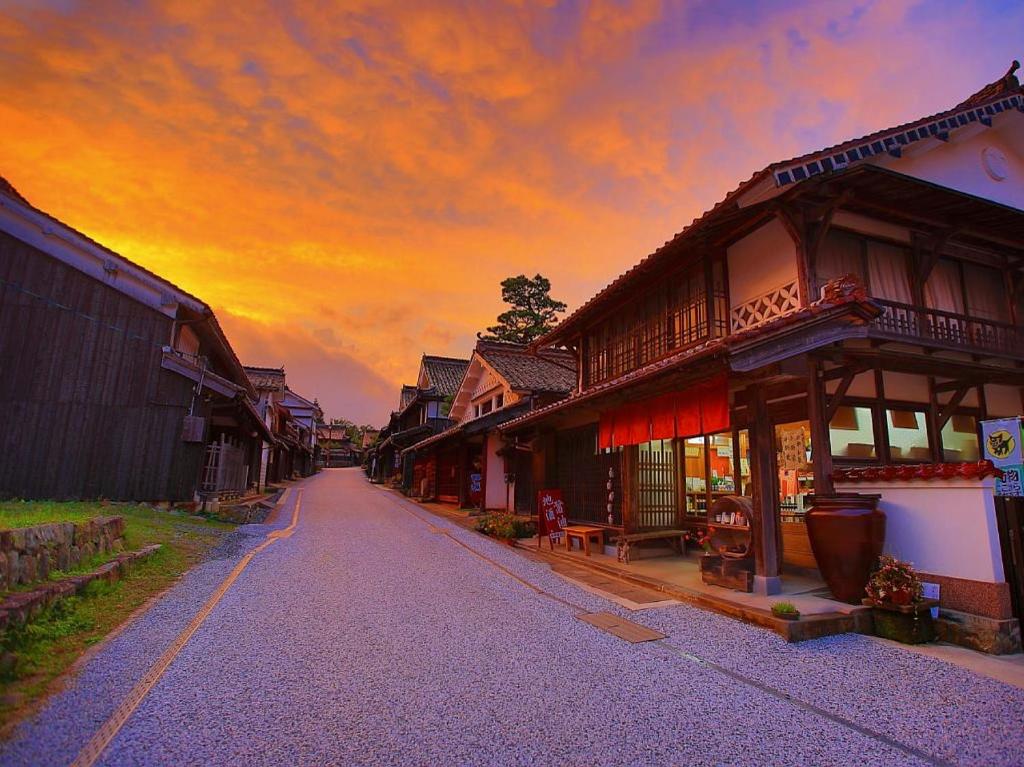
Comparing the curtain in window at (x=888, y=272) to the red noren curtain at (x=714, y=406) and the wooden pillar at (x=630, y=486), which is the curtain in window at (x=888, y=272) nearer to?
the red noren curtain at (x=714, y=406)

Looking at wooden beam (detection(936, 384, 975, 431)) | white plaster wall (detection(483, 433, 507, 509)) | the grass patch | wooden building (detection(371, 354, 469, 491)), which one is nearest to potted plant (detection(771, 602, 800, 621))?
wooden beam (detection(936, 384, 975, 431))

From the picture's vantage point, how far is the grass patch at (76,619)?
415 cm

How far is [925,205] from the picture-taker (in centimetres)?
986

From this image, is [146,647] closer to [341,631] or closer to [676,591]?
[341,631]

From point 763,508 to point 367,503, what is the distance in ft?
63.6

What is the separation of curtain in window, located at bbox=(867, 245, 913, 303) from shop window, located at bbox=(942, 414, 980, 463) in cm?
324

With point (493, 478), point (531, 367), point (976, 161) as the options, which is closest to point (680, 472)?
point (976, 161)

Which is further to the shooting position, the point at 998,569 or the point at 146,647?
the point at 998,569

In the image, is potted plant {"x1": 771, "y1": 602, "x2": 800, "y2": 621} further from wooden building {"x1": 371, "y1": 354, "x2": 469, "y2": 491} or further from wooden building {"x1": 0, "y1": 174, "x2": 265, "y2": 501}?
wooden building {"x1": 371, "y1": 354, "x2": 469, "y2": 491}

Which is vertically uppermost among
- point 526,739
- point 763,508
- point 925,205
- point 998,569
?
point 925,205

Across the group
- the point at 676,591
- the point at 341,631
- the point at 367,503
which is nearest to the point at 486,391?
the point at 367,503

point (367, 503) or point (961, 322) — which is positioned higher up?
point (961, 322)

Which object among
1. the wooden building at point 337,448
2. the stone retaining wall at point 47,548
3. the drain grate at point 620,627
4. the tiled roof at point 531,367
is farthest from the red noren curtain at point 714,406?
the wooden building at point 337,448

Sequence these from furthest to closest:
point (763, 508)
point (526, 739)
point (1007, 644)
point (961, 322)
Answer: point (961, 322) < point (763, 508) < point (1007, 644) < point (526, 739)
